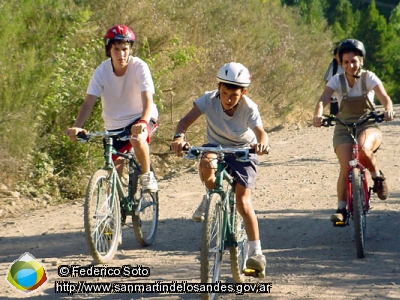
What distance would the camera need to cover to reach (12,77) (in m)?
11.1

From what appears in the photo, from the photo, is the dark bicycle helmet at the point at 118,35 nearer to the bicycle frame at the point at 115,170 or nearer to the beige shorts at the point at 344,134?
the bicycle frame at the point at 115,170

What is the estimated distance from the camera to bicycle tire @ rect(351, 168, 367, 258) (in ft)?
23.9

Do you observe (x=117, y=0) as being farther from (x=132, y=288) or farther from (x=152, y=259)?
(x=132, y=288)

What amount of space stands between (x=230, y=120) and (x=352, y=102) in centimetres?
197

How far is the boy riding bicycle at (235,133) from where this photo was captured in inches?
243

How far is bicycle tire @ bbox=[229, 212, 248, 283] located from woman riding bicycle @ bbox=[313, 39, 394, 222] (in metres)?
1.60

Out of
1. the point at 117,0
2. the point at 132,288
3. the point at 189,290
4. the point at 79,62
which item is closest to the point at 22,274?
the point at 132,288

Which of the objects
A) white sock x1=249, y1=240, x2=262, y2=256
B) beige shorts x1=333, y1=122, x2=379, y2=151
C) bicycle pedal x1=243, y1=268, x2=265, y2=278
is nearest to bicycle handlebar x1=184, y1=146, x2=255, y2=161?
white sock x1=249, y1=240, x2=262, y2=256

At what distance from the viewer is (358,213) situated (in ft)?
24.2

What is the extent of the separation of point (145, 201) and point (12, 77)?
394 centimetres

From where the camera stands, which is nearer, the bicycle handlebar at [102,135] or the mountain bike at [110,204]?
the mountain bike at [110,204]

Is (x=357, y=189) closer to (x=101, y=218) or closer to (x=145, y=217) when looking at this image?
(x=145, y=217)

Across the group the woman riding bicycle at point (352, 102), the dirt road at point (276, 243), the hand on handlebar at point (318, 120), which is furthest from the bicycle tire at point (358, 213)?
Answer: the hand on handlebar at point (318, 120)

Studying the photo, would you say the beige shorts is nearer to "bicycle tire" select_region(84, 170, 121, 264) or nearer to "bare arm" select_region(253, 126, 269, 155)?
"bare arm" select_region(253, 126, 269, 155)
